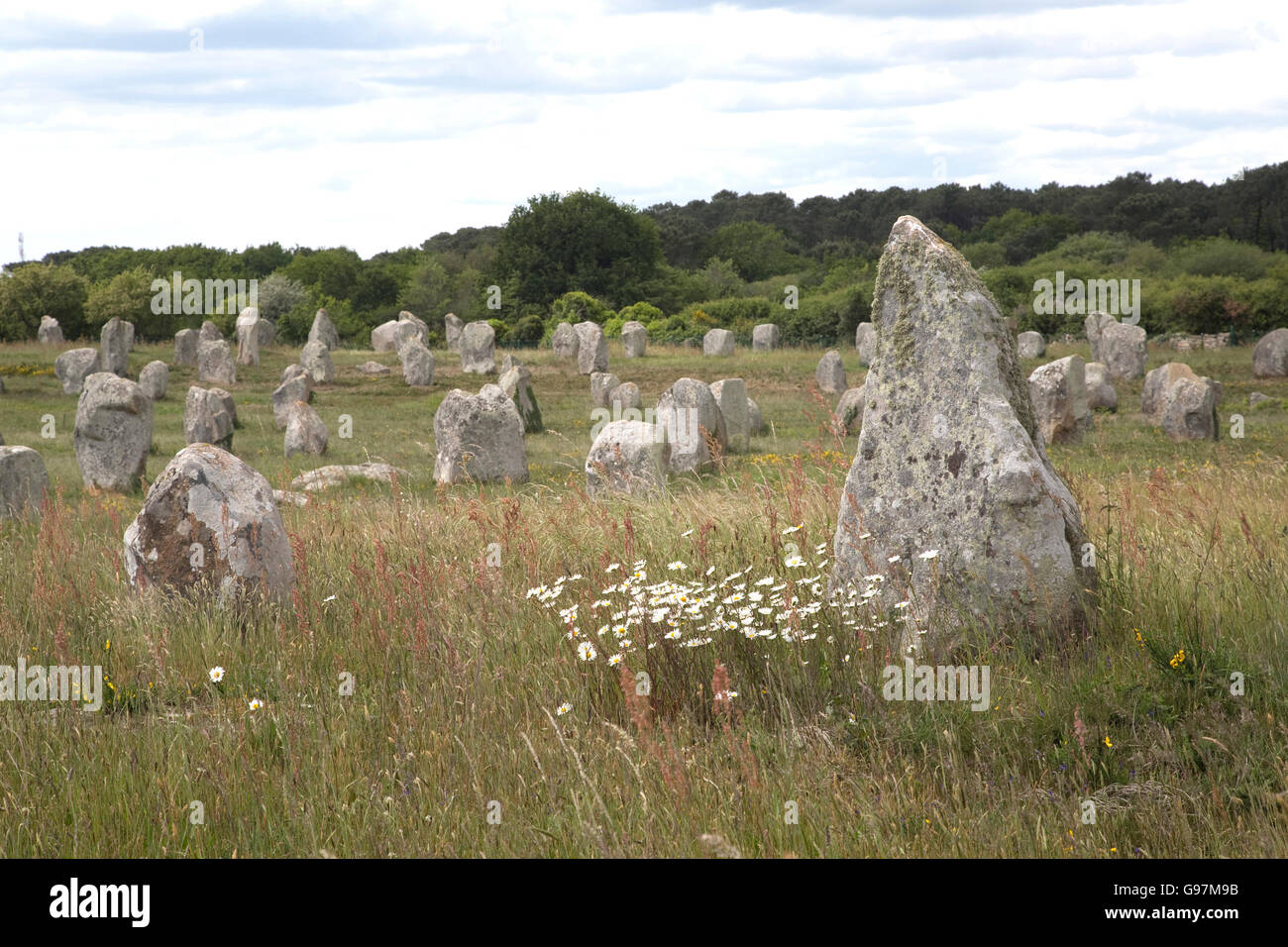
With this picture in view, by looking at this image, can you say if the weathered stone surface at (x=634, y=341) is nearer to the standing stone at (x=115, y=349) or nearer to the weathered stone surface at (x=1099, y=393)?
the standing stone at (x=115, y=349)

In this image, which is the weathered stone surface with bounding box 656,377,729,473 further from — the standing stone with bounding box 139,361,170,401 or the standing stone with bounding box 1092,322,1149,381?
the standing stone with bounding box 139,361,170,401

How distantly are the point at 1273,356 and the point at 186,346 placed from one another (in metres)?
28.9

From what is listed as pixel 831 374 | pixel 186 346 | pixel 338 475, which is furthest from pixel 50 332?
pixel 338 475

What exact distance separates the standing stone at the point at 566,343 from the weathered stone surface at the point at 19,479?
73.1ft

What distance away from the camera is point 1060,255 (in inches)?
1981

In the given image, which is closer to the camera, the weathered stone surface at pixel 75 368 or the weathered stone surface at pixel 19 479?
the weathered stone surface at pixel 19 479

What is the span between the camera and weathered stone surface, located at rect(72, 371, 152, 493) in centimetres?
1533

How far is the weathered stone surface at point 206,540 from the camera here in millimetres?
5902

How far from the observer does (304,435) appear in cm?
1819

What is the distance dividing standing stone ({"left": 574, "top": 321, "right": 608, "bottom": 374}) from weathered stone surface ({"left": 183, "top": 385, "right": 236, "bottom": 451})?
13.1 metres

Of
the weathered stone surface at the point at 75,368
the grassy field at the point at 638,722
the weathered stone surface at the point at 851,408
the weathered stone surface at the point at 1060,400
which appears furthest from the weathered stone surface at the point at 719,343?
the grassy field at the point at 638,722
